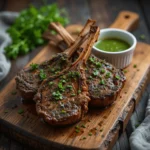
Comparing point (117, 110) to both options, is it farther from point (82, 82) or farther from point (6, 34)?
point (6, 34)

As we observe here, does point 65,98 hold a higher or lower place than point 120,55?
higher

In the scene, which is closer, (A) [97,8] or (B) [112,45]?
Result: (B) [112,45]

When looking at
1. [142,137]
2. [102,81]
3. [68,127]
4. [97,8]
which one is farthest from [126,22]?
[68,127]

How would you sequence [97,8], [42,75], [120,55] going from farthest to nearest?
1. [97,8]
2. [120,55]
3. [42,75]

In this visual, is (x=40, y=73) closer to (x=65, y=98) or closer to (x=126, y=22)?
(x=65, y=98)

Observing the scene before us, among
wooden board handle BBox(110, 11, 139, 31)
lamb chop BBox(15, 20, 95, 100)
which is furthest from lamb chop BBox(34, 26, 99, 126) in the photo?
wooden board handle BBox(110, 11, 139, 31)

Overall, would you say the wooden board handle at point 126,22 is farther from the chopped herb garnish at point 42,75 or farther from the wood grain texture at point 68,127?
the chopped herb garnish at point 42,75
